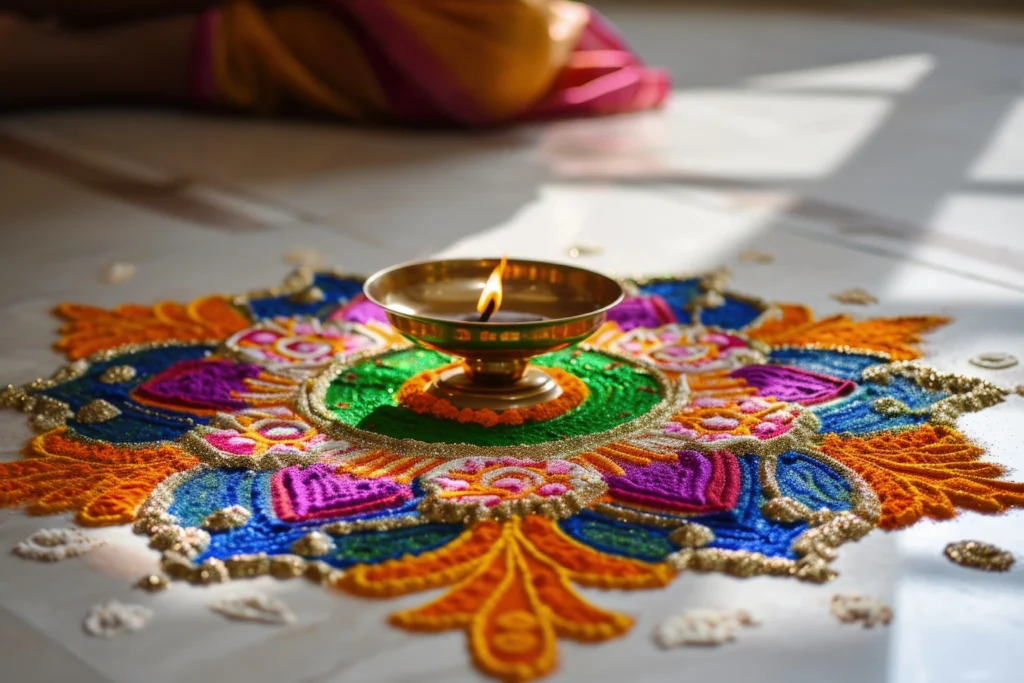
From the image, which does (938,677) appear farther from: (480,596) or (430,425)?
(430,425)

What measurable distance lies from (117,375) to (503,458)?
509 mm

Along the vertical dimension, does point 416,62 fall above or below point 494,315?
above

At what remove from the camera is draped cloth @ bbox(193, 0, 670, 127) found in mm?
2879

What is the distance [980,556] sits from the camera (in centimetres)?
108

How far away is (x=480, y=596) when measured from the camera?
3.32ft

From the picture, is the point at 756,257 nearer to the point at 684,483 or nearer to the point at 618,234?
the point at 618,234

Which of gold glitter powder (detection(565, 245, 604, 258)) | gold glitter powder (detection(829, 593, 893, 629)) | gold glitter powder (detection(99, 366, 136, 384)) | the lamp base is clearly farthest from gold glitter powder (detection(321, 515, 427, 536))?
gold glitter powder (detection(565, 245, 604, 258))

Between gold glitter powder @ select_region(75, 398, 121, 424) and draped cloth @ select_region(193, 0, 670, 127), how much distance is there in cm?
166

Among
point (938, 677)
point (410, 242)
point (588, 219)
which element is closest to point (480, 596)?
point (938, 677)

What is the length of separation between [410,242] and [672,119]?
1.27m

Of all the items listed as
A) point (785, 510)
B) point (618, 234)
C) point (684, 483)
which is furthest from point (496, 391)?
point (618, 234)

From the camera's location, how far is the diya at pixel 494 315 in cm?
130

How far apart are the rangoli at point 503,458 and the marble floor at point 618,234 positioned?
0.04 meters

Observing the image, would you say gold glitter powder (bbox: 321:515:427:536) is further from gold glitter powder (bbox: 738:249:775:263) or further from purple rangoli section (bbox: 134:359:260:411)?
gold glitter powder (bbox: 738:249:775:263)
